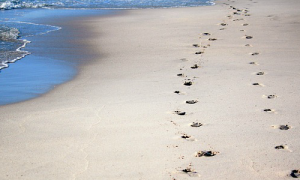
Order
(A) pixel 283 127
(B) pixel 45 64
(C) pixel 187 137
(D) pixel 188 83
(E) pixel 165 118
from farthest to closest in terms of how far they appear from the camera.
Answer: (B) pixel 45 64 < (D) pixel 188 83 < (E) pixel 165 118 < (A) pixel 283 127 < (C) pixel 187 137

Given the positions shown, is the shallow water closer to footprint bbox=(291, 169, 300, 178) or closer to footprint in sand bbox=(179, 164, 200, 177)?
footprint in sand bbox=(179, 164, 200, 177)

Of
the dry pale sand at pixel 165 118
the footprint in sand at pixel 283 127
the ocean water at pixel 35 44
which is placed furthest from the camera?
the ocean water at pixel 35 44

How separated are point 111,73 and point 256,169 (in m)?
4.23

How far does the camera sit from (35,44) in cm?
1043

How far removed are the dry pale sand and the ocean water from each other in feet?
1.50

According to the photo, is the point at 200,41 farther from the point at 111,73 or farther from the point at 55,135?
the point at 55,135

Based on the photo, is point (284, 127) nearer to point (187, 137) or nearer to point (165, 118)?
point (187, 137)

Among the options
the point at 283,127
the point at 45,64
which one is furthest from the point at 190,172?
the point at 45,64

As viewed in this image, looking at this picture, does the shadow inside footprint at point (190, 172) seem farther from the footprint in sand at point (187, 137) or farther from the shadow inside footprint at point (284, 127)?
the shadow inside footprint at point (284, 127)

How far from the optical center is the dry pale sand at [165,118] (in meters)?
3.61

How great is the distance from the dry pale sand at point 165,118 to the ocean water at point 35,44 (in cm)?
46

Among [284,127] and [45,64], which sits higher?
[284,127]

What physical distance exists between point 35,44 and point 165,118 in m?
6.55

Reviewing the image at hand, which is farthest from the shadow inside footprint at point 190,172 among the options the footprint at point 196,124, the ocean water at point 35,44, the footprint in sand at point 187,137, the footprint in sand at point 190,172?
the ocean water at point 35,44
